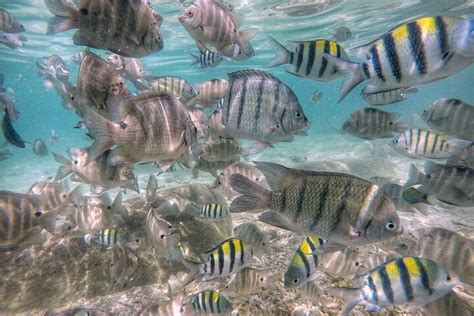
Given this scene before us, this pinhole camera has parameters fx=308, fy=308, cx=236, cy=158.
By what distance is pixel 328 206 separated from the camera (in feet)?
7.83

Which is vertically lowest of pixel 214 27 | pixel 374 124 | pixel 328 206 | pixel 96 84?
pixel 328 206

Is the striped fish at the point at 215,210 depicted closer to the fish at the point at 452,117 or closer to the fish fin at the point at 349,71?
the fish fin at the point at 349,71

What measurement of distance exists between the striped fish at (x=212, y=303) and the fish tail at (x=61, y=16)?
2.98 metres

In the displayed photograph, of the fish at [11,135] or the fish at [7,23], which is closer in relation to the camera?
the fish at [11,135]

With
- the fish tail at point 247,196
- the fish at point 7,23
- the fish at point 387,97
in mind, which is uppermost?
the fish at point 7,23

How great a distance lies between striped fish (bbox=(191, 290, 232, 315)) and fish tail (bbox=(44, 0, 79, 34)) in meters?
2.98

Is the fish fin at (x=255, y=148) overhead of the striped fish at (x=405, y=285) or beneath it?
overhead

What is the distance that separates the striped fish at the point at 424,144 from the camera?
4.73 metres

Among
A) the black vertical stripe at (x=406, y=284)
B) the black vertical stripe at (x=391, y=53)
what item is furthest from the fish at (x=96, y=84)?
the black vertical stripe at (x=406, y=284)

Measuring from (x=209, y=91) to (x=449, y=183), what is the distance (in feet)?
12.8

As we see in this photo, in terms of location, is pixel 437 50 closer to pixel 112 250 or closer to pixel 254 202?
pixel 254 202

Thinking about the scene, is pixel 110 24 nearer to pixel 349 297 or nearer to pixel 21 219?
pixel 21 219

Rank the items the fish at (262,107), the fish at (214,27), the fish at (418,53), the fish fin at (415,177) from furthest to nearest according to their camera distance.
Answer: the fish fin at (415,177) → the fish at (214,27) → the fish at (262,107) → the fish at (418,53)

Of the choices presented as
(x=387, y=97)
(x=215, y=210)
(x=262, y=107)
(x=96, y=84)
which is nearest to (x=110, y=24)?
(x=96, y=84)
